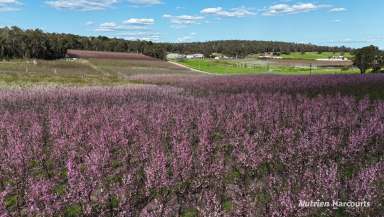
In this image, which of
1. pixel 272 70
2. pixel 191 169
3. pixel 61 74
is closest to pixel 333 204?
pixel 191 169

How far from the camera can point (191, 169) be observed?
26.5 feet

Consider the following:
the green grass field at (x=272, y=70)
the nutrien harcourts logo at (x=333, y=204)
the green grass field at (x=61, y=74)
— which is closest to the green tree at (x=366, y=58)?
the green grass field at (x=272, y=70)

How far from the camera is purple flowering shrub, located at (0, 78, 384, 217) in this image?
5969 mm

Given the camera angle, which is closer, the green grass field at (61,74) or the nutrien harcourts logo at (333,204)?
the nutrien harcourts logo at (333,204)

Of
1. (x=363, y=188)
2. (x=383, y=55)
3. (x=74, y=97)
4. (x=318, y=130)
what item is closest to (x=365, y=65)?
(x=383, y=55)

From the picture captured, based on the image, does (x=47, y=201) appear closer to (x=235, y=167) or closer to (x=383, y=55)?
(x=235, y=167)

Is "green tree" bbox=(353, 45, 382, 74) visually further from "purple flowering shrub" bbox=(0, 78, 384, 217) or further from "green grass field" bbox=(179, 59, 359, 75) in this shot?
"purple flowering shrub" bbox=(0, 78, 384, 217)

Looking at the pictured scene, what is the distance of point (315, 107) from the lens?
13.8 m

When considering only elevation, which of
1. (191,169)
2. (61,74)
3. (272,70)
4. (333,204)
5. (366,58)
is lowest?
(272,70)

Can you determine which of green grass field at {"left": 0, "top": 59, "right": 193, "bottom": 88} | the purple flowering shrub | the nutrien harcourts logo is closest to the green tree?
green grass field at {"left": 0, "top": 59, "right": 193, "bottom": 88}

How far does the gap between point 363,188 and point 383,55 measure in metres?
74.0

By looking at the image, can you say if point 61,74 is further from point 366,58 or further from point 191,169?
point 191,169

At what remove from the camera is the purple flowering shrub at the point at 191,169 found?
5.97 m

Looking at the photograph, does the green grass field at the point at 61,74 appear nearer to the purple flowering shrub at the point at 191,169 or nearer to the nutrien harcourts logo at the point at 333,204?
the purple flowering shrub at the point at 191,169
